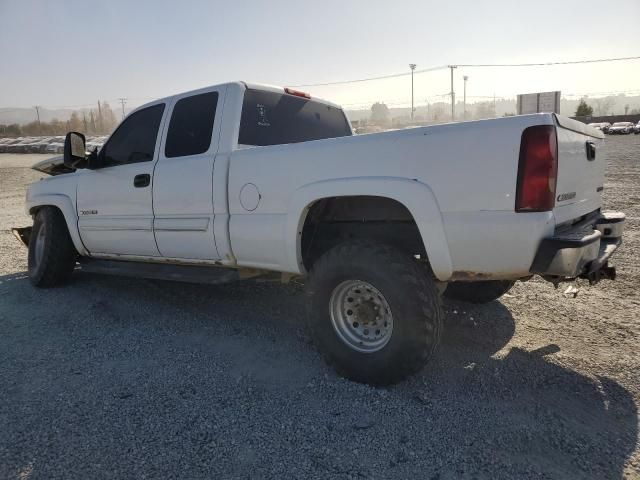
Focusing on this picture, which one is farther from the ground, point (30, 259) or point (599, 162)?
point (599, 162)

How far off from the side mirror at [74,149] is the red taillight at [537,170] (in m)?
4.27

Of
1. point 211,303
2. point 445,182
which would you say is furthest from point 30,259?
point 445,182

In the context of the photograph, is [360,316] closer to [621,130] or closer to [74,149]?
[74,149]

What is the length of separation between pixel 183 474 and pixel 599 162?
3.49 meters

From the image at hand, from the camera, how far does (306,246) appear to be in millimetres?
3785

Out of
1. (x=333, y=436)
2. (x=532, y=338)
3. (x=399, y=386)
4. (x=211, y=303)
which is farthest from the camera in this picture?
(x=211, y=303)

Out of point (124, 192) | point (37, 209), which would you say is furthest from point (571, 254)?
point (37, 209)

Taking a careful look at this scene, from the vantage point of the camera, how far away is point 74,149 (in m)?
4.91

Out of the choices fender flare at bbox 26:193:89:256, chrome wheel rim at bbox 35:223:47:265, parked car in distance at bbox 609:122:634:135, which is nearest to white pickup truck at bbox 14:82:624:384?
fender flare at bbox 26:193:89:256

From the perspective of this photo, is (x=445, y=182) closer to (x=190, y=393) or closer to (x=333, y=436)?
(x=333, y=436)

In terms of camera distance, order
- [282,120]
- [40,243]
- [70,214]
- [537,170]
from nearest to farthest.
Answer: [537,170]
[282,120]
[70,214]
[40,243]

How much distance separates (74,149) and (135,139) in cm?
63

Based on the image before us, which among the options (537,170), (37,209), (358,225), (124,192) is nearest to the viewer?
(537,170)


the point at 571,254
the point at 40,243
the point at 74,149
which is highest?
the point at 74,149
